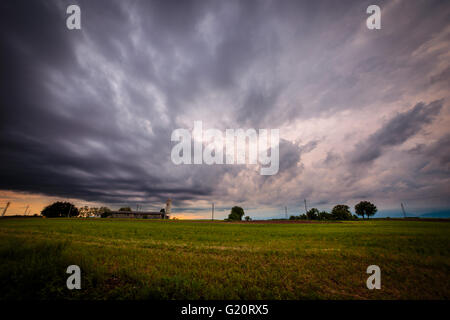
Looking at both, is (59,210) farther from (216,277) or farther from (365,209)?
(365,209)

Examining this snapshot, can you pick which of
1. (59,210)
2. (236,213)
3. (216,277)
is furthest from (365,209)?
(59,210)

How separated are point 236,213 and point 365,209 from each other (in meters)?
85.9

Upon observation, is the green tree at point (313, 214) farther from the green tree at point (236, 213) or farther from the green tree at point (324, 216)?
the green tree at point (236, 213)

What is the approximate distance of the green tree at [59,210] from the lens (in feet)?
325

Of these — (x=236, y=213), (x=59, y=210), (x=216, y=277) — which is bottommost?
(x=59, y=210)

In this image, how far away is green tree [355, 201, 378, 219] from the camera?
4017 inches

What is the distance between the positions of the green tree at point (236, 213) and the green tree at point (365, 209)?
80085 millimetres

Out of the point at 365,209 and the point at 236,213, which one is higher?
the point at 365,209

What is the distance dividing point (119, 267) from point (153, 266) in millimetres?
1347

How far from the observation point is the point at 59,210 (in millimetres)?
101625

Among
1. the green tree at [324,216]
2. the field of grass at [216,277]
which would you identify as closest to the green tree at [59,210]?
the field of grass at [216,277]

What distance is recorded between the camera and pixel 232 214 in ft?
300
